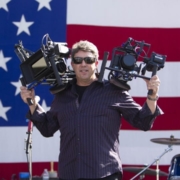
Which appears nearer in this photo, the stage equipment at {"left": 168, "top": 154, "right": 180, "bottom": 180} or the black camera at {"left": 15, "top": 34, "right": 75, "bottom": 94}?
the black camera at {"left": 15, "top": 34, "right": 75, "bottom": 94}

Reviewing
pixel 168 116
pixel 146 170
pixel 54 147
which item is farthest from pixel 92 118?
pixel 168 116

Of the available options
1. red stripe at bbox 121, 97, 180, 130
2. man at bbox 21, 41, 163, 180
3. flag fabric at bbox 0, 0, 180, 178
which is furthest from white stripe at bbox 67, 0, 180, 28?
man at bbox 21, 41, 163, 180

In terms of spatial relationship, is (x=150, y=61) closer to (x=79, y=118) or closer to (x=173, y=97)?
(x=79, y=118)

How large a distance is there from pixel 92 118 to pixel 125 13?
233 cm

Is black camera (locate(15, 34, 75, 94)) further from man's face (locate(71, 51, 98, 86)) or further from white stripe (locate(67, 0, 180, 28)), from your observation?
white stripe (locate(67, 0, 180, 28))

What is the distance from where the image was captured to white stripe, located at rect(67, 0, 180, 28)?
5074 mm

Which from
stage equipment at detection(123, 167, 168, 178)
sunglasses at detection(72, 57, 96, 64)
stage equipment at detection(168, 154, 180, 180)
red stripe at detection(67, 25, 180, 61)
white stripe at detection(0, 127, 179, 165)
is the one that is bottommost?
stage equipment at detection(123, 167, 168, 178)

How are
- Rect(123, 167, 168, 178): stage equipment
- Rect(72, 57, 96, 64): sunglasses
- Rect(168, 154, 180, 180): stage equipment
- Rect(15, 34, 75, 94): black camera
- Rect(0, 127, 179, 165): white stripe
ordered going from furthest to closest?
Rect(0, 127, 179, 165): white stripe < Rect(123, 167, 168, 178): stage equipment < Rect(168, 154, 180, 180): stage equipment < Rect(15, 34, 75, 94): black camera < Rect(72, 57, 96, 64): sunglasses

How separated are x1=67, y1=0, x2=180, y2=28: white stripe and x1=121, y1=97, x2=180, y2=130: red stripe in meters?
0.67

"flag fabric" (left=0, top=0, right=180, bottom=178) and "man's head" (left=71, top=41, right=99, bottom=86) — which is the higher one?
"man's head" (left=71, top=41, right=99, bottom=86)

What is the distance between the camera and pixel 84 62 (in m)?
3.02

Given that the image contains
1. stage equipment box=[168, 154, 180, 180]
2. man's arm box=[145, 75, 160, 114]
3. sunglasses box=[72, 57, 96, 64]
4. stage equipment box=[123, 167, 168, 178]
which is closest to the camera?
man's arm box=[145, 75, 160, 114]

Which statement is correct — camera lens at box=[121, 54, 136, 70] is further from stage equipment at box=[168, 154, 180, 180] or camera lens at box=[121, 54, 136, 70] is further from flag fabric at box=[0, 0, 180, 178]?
flag fabric at box=[0, 0, 180, 178]

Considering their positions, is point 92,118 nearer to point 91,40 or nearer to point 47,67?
point 47,67
